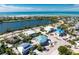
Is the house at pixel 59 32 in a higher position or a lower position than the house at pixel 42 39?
higher

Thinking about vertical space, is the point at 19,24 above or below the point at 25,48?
above

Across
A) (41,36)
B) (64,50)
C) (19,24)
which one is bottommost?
(64,50)

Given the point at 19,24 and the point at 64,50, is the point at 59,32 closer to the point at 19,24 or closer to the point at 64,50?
the point at 64,50

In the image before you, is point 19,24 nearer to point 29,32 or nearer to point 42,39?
point 29,32

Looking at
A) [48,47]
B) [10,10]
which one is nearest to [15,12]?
[10,10]

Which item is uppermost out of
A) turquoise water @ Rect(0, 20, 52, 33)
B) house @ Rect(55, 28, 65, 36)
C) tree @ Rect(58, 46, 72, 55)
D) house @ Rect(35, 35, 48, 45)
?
turquoise water @ Rect(0, 20, 52, 33)

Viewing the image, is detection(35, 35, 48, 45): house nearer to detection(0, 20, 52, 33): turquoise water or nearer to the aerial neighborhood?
the aerial neighborhood

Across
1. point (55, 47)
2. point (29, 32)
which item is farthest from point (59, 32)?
point (29, 32)

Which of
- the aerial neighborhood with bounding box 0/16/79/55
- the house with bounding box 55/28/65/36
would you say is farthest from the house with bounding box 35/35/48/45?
the house with bounding box 55/28/65/36

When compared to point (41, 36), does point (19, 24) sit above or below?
above

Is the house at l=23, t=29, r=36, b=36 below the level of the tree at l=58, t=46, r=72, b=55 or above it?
above

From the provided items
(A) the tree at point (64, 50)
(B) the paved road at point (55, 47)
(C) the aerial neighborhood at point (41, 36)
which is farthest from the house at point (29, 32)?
(A) the tree at point (64, 50)

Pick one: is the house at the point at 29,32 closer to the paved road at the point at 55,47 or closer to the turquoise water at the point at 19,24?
the turquoise water at the point at 19,24
